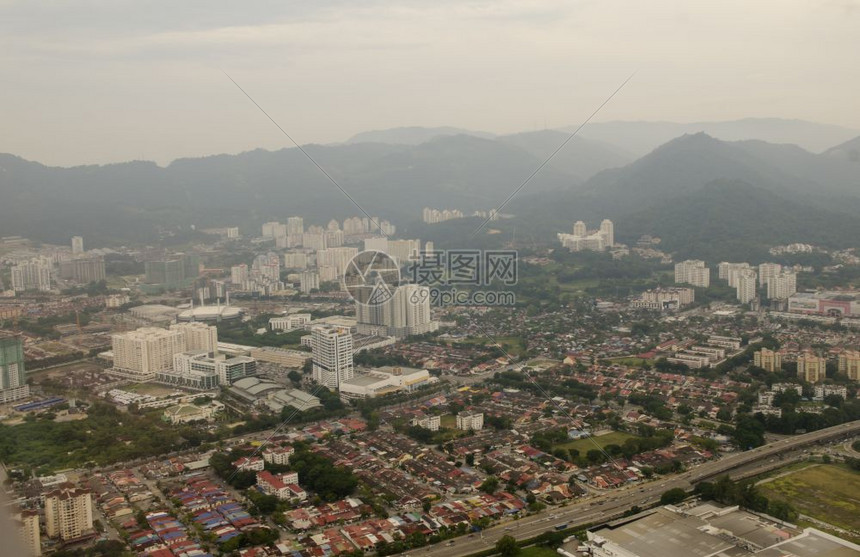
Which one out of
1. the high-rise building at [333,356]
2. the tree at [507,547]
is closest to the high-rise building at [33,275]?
the high-rise building at [333,356]

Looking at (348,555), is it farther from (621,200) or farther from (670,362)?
(621,200)

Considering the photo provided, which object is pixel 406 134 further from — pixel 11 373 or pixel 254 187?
pixel 11 373

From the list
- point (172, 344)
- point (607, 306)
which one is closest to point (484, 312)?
point (607, 306)

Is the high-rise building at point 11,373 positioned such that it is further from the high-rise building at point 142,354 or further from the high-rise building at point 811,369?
the high-rise building at point 811,369

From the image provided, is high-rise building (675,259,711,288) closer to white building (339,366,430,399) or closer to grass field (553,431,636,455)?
white building (339,366,430,399)

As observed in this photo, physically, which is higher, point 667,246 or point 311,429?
point 667,246

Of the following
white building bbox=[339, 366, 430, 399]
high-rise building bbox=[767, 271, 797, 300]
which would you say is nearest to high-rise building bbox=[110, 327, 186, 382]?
white building bbox=[339, 366, 430, 399]
